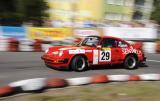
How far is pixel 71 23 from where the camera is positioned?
41219 millimetres

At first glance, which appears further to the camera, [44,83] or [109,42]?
[109,42]

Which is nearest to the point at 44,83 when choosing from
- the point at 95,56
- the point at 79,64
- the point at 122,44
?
the point at 79,64

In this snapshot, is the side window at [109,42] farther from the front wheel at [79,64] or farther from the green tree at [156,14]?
the green tree at [156,14]

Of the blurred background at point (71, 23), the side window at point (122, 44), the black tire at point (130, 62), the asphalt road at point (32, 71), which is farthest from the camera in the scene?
the blurred background at point (71, 23)

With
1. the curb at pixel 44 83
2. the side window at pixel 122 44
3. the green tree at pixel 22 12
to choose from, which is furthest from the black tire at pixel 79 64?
the green tree at pixel 22 12

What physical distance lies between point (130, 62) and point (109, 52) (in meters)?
1.46

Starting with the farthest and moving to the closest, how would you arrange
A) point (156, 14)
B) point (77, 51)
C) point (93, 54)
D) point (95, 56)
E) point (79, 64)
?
point (156, 14) < point (95, 56) < point (93, 54) < point (79, 64) < point (77, 51)

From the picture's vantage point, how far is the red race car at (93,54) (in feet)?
46.1

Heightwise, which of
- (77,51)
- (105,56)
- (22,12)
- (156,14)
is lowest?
(105,56)

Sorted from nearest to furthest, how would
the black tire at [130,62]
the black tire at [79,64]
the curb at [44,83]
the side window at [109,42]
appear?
the curb at [44,83]
the black tire at [79,64]
the side window at [109,42]
the black tire at [130,62]

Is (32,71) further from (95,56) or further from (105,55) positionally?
(105,55)

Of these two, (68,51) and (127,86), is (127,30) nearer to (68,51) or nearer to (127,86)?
(68,51)

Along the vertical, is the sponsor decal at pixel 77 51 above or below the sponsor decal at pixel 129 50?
above

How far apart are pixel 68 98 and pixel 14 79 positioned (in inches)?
128
